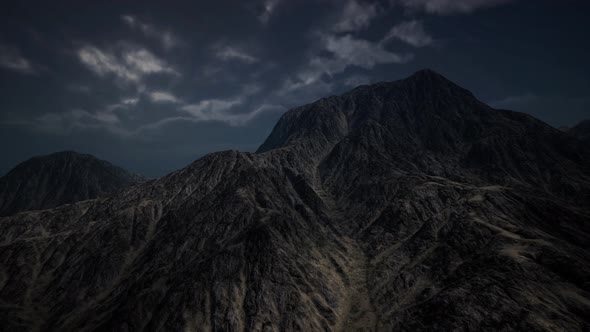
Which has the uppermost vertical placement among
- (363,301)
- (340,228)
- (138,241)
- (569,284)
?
(138,241)

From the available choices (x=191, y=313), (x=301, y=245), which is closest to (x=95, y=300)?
(x=191, y=313)

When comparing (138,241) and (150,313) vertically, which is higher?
(138,241)

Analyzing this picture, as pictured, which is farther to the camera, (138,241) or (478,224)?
(138,241)

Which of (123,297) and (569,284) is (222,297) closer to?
(123,297)

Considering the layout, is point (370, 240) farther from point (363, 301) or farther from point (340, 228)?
point (363, 301)

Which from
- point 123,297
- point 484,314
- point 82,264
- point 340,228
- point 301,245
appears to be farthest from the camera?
point 340,228

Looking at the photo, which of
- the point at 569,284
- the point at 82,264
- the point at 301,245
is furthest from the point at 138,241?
the point at 569,284

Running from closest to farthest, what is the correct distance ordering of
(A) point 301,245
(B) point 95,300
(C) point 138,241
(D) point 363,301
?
(D) point 363,301
(B) point 95,300
(A) point 301,245
(C) point 138,241
